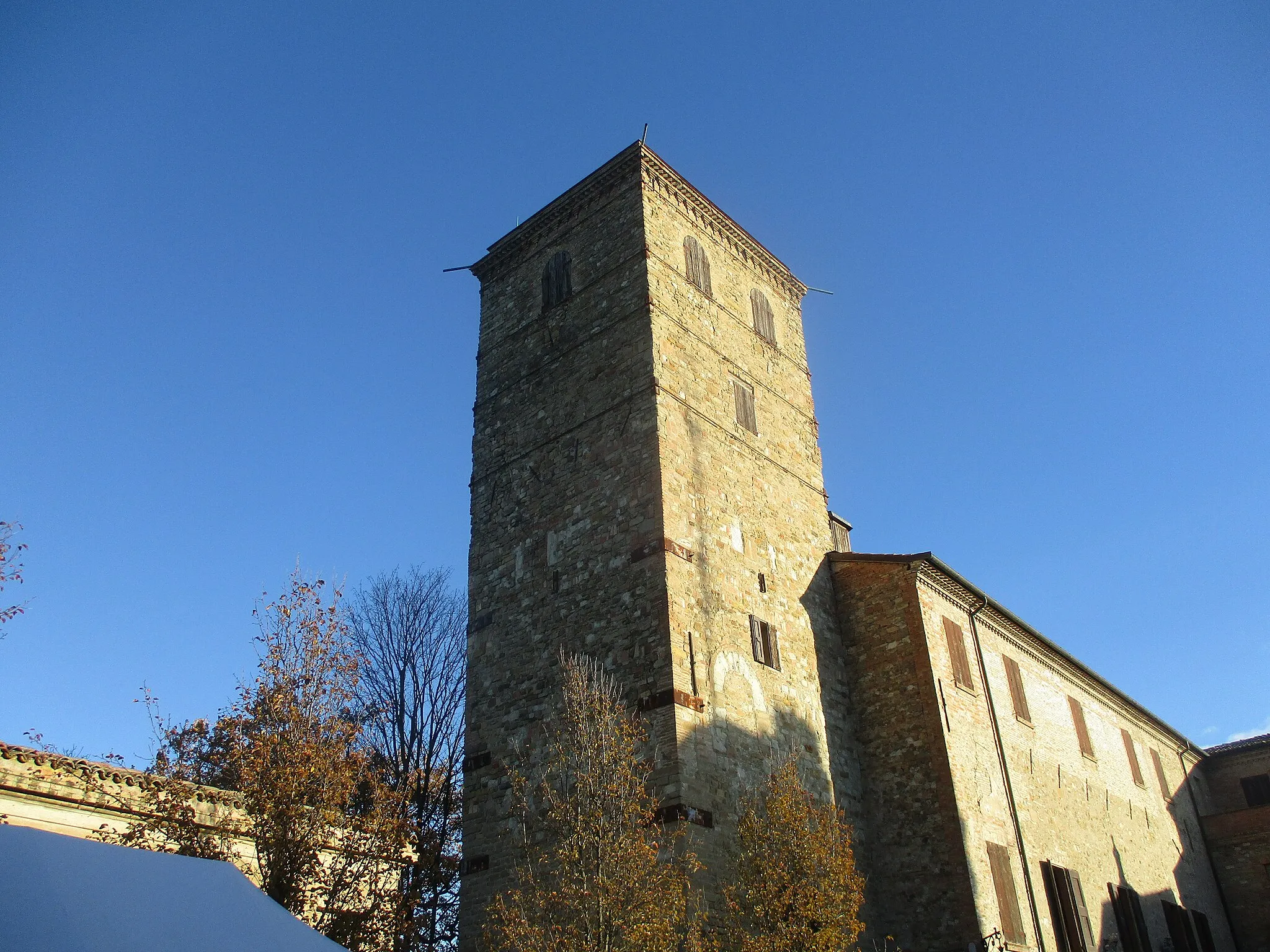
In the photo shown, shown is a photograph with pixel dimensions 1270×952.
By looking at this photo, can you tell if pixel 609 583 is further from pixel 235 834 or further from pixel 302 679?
pixel 235 834

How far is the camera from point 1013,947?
669 inches

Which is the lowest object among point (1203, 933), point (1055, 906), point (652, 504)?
point (1203, 933)

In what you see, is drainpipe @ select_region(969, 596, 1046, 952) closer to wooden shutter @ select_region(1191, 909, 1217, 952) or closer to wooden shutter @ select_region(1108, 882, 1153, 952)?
wooden shutter @ select_region(1108, 882, 1153, 952)

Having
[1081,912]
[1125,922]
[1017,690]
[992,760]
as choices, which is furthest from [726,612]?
[1125,922]

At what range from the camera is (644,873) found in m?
13.5

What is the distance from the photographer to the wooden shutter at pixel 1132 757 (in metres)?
27.8

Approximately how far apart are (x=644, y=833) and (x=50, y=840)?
784cm

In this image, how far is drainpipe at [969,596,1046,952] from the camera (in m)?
18.1

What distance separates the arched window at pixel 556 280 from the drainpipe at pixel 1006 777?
11.6 metres

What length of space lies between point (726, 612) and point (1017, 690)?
8.77 meters

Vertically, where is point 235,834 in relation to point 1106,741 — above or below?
below

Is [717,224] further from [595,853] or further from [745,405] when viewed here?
[595,853]

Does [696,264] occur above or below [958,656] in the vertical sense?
above

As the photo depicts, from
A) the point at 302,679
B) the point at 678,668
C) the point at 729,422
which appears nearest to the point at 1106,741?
the point at 729,422
